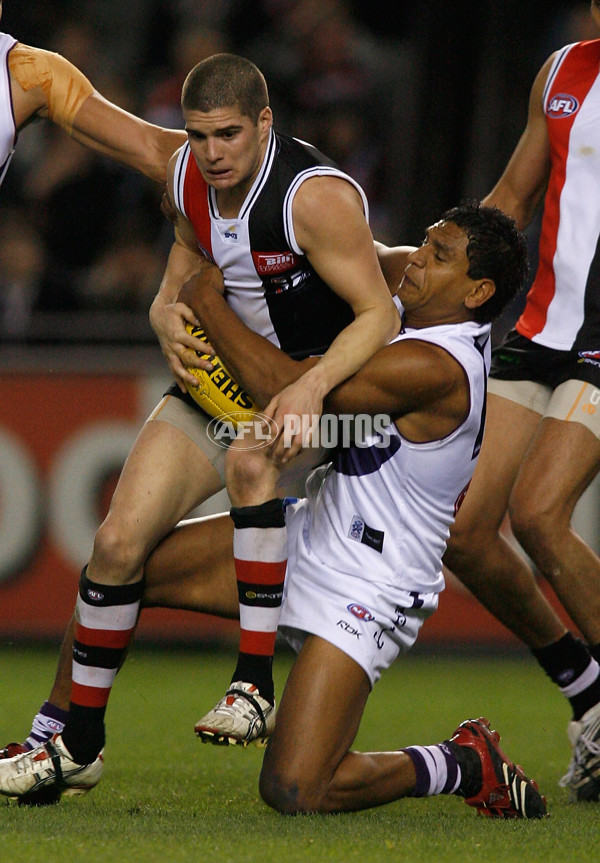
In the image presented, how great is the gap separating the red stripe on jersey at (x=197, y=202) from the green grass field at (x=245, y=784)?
1.76 metres

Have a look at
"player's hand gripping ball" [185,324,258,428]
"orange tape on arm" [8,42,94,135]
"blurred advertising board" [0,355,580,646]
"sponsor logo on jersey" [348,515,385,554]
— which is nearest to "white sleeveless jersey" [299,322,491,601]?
"sponsor logo on jersey" [348,515,385,554]

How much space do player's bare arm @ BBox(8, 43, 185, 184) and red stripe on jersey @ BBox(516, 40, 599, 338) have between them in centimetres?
140

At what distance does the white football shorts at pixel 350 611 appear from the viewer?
406 cm

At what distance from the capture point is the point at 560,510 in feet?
15.1

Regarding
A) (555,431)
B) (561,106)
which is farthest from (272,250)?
(561,106)

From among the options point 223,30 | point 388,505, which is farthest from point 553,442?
point 223,30

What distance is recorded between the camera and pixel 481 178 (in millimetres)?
8852

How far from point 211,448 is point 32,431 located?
10.9ft


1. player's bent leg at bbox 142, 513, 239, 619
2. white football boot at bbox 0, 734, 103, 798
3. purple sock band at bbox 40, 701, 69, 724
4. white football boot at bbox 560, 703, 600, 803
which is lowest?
white football boot at bbox 560, 703, 600, 803

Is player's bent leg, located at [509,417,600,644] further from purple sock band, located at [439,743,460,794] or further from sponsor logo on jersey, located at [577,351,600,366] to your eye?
purple sock band, located at [439,743,460,794]

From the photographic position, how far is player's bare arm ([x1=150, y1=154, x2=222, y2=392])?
13.8 ft

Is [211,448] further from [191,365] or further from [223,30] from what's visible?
[223,30]

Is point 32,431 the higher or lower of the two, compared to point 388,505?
lower

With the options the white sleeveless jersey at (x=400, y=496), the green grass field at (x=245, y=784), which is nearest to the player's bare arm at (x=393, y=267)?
the white sleeveless jersey at (x=400, y=496)
